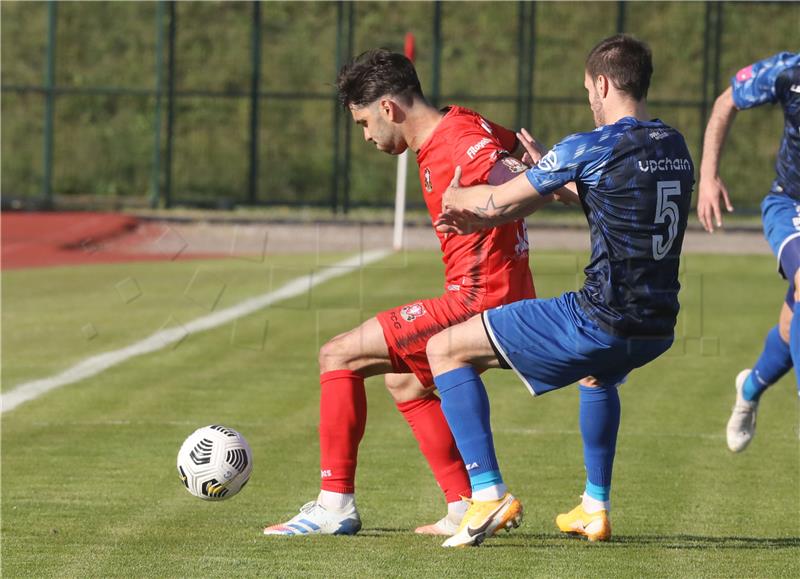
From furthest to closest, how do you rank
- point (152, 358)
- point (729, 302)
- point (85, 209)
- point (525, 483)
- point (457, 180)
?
1. point (85, 209)
2. point (729, 302)
3. point (152, 358)
4. point (525, 483)
5. point (457, 180)

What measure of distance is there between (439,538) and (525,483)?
1.50m

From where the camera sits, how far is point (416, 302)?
239 inches

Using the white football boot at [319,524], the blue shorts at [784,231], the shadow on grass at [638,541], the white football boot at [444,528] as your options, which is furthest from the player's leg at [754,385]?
the white football boot at [319,524]

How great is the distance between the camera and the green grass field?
5684 millimetres

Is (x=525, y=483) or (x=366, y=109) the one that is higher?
(x=366, y=109)

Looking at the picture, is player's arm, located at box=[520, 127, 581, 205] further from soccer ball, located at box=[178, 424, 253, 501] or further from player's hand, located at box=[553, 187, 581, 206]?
soccer ball, located at box=[178, 424, 253, 501]

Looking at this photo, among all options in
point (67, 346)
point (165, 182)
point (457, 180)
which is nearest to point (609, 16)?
point (165, 182)

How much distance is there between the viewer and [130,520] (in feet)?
21.0

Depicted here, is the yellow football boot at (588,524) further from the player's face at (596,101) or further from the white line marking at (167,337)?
the white line marking at (167,337)

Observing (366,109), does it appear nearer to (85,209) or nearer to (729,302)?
(729,302)

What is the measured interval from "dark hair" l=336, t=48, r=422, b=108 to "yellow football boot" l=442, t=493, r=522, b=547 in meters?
1.73

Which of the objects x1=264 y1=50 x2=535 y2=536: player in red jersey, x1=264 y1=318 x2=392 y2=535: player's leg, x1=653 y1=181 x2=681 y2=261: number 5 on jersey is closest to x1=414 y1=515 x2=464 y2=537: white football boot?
x1=264 y1=50 x2=535 y2=536: player in red jersey

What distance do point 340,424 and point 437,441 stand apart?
455 mm

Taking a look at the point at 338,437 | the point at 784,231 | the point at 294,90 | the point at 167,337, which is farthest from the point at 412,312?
the point at 294,90
